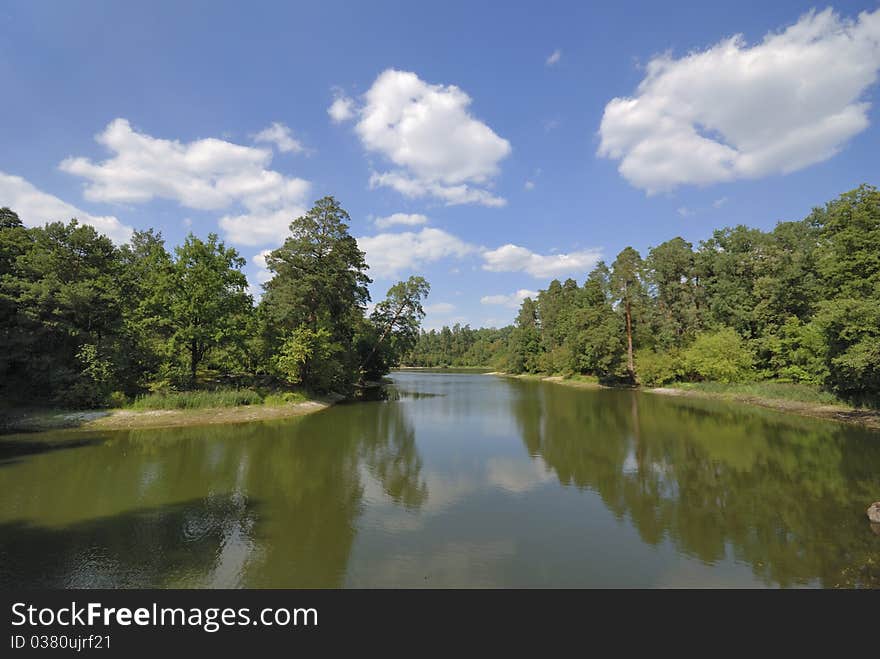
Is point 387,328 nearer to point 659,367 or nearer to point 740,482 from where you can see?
point 659,367

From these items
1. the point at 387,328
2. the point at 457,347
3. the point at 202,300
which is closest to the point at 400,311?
the point at 387,328

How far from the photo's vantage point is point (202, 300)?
28516 mm

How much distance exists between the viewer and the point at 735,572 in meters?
8.05

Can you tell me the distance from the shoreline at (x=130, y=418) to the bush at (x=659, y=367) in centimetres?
4306

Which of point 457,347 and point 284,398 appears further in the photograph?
point 457,347

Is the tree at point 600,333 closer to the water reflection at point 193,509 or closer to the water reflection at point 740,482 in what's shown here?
the water reflection at point 740,482

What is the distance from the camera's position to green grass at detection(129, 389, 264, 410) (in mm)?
25297

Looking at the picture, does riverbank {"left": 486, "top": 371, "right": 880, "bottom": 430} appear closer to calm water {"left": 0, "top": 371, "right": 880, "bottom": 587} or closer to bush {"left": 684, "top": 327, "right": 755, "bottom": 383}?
bush {"left": 684, "top": 327, "right": 755, "bottom": 383}

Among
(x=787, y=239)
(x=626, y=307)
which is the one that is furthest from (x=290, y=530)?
(x=787, y=239)

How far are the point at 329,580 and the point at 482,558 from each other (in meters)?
3.16

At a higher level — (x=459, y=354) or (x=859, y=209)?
(x=859, y=209)

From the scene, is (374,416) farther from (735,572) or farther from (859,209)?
(859,209)

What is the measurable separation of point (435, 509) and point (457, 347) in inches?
5693

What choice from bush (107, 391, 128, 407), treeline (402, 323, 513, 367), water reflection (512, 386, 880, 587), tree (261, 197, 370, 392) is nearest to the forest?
water reflection (512, 386, 880, 587)
